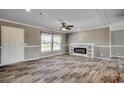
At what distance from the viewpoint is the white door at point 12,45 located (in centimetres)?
485

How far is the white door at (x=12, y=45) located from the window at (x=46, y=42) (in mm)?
1769

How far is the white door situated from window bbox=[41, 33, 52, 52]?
5.80ft

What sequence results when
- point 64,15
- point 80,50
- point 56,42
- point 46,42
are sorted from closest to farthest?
point 64,15, point 46,42, point 80,50, point 56,42

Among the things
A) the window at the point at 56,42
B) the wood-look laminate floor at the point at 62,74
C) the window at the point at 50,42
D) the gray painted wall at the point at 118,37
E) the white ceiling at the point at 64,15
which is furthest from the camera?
the window at the point at 56,42

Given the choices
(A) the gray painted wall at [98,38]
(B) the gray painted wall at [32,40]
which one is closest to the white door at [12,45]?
(B) the gray painted wall at [32,40]

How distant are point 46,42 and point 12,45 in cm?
282

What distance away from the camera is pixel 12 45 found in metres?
5.26

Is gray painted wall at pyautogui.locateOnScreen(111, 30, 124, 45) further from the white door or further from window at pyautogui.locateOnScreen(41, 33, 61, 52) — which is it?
the white door

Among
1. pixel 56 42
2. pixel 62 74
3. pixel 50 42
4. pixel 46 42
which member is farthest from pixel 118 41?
pixel 62 74

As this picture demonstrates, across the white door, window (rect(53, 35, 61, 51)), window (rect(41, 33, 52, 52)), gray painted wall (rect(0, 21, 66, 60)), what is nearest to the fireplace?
window (rect(53, 35, 61, 51))

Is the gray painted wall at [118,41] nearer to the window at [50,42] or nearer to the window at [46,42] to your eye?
the window at [50,42]

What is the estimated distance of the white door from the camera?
485 cm

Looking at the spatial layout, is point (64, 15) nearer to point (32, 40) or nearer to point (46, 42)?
point (32, 40)
